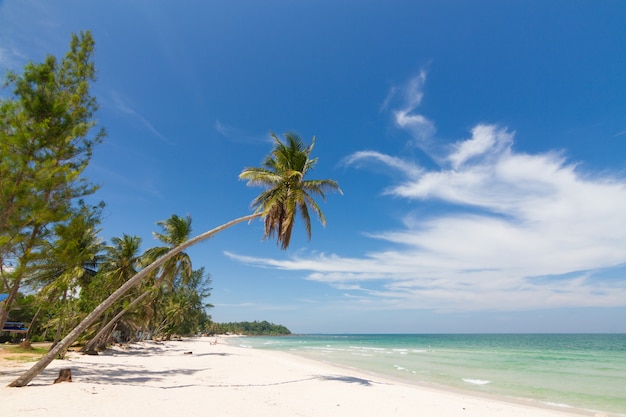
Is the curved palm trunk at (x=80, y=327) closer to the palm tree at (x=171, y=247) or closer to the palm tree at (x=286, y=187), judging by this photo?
the palm tree at (x=286, y=187)

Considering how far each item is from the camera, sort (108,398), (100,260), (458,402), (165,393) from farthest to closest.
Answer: (100,260) < (458,402) < (165,393) < (108,398)

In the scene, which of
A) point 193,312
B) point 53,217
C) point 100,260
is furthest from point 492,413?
point 193,312

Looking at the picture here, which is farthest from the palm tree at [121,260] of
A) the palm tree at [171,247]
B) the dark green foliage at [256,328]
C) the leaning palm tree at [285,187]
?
the dark green foliage at [256,328]

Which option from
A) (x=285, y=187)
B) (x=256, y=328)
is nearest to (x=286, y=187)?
(x=285, y=187)

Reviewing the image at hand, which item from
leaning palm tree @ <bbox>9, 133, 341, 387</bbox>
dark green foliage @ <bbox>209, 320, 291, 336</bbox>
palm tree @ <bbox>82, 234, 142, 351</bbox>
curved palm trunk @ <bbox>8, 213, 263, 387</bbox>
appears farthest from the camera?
dark green foliage @ <bbox>209, 320, 291, 336</bbox>

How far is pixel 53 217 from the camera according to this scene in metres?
9.36

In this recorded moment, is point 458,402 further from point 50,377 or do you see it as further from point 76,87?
point 76,87

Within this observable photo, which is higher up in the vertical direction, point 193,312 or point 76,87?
point 76,87

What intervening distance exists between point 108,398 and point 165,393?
1.45 meters

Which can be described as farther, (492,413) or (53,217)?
(53,217)

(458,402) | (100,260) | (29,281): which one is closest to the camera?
(458,402)

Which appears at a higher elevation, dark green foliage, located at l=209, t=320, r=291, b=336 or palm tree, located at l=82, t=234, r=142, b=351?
palm tree, located at l=82, t=234, r=142, b=351

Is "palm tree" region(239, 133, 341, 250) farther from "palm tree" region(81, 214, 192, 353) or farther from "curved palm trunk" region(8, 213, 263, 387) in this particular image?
"palm tree" region(81, 214, 192, 353)

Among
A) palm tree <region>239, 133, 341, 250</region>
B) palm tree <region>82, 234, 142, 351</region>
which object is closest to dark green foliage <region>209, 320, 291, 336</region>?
palm tree <region>82, 234, 142, 351</region>
